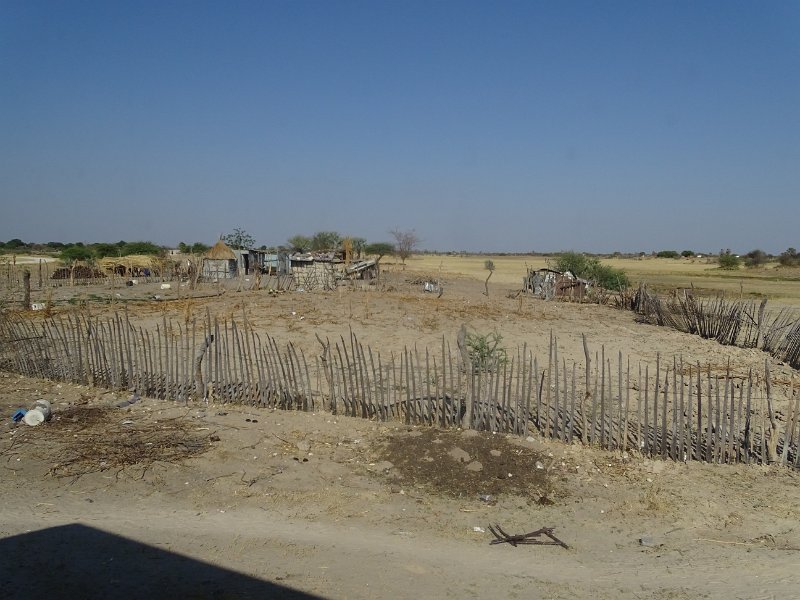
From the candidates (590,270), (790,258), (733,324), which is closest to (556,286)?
(590,270)

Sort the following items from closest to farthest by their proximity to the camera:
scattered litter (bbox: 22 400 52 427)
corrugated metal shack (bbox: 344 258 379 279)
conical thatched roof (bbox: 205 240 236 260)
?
scattered litter (bbox: 22 400 52 427)
corrugated metal shack (bbox: 344 258 379 279)
conical thatched roof (bbox: 205 240 236 260)

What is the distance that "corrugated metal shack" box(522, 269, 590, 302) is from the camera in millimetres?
23172

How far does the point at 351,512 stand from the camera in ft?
16.7

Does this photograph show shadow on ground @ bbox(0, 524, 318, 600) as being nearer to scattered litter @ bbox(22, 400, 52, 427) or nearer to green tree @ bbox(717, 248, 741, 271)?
scattered litter @ bbox(22, 400, 52, 427)

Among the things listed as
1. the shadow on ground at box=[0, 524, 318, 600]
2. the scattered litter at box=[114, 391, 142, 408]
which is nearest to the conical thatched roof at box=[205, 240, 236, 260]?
the scattered litter at box=[114, 391, 142, 408]

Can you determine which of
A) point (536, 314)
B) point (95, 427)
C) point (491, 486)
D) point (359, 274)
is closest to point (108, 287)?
point (359, 274)

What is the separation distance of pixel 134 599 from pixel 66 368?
6.08 metres

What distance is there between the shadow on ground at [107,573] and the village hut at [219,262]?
27.3 m

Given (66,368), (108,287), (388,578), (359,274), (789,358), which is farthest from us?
(359,274)

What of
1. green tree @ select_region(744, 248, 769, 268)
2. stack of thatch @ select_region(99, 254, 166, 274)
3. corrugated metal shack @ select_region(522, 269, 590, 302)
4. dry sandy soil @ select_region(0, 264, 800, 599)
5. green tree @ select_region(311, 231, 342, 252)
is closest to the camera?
dry sandy soil @ select_region(0, 264, 800, 599)

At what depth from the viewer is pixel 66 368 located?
875cm

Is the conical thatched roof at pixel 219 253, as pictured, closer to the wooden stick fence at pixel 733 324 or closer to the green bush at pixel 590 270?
the green bush at pixel 590 270

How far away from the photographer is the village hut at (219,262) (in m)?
31.0

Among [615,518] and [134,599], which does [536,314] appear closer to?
[615,518]
